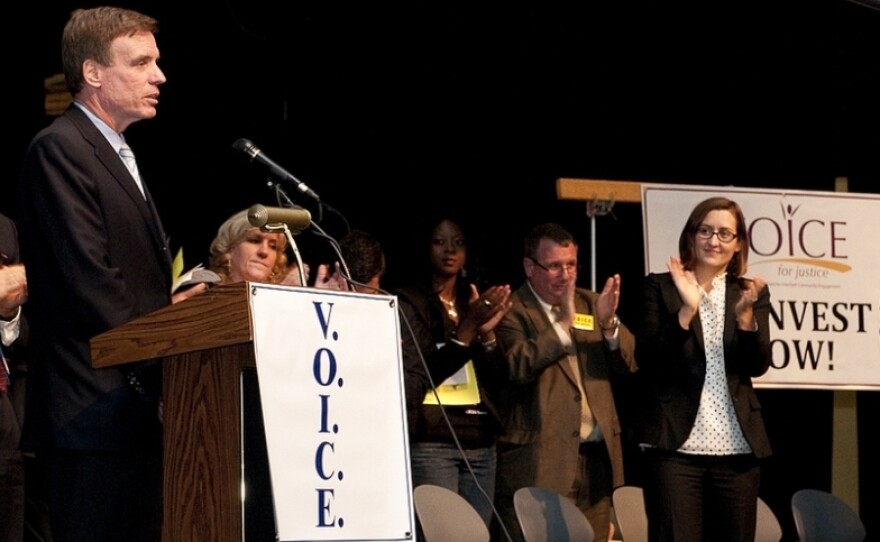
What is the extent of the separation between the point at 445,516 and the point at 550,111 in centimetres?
295

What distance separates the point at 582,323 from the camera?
5.68 meters

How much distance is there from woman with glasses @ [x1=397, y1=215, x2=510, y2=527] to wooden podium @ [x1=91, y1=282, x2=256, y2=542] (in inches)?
96.3

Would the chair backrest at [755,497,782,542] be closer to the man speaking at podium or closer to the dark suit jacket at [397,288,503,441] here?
the dark suit jacket at [397,288,503,441]

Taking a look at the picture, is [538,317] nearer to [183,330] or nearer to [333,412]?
[333,412]

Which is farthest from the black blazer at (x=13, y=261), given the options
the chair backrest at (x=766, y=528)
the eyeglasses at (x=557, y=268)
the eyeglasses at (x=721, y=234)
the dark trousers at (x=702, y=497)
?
the chair backrest at (x=766, y=528)

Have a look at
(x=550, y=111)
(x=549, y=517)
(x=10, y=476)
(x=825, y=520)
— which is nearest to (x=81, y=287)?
(x=10, y=476)

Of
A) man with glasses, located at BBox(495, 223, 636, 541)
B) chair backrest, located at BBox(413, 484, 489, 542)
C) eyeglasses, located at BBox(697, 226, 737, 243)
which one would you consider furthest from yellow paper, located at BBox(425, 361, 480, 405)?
eyeglasses, located at BBox(697, 226, 737, 243)

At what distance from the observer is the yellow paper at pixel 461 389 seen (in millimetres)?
5484

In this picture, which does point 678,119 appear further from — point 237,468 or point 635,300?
point 237,468

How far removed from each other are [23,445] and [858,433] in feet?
17.3

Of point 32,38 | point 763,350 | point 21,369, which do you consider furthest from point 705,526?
point 32,38

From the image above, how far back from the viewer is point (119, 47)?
10.2 feet

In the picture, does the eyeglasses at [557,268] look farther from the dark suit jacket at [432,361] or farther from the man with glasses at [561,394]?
the dark suit jacket at [432,361]

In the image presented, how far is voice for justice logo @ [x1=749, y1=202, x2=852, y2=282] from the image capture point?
6.11 meters
